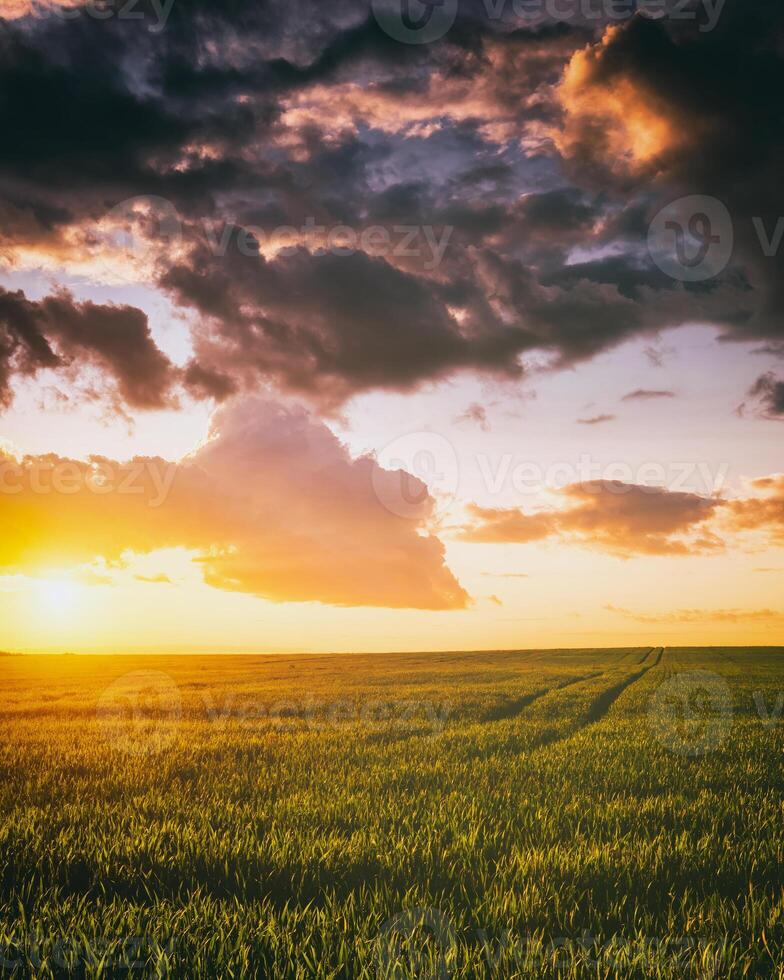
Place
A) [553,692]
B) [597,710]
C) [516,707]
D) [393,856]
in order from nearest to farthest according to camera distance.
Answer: [393,856] → [516,707] → [597,710] → [553,692]

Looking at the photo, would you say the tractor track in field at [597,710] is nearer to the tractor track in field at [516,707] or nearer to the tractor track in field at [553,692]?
the tractor track in field at [553,692]

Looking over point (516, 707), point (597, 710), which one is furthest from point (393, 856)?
point (597, 710)

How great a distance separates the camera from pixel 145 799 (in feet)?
24.8

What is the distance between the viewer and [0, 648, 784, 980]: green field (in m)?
3.71

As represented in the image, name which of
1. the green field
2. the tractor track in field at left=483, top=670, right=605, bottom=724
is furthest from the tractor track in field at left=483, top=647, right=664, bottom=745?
the green field

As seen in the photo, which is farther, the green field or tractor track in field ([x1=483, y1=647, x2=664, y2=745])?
tractor track in field ([x1=483, y1=647, x2=664, y2=745])

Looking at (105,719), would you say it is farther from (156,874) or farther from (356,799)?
(156,874)

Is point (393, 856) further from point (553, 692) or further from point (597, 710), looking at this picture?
point (553, 692)

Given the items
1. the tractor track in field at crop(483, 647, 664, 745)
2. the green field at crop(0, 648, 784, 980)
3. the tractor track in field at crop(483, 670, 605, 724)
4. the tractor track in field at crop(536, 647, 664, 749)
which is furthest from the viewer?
the tractor track in field at crop(483, 670, 605, 724)

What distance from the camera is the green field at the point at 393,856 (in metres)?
3.71

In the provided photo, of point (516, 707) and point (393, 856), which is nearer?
point (393, 856)

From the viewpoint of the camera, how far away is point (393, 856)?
544 centimetres

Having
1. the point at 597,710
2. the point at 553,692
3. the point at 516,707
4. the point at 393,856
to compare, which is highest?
the point at 393,856

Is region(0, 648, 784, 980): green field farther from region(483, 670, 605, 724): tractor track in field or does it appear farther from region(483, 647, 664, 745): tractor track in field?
region(483, 670, 605, 724): tractor track in field
